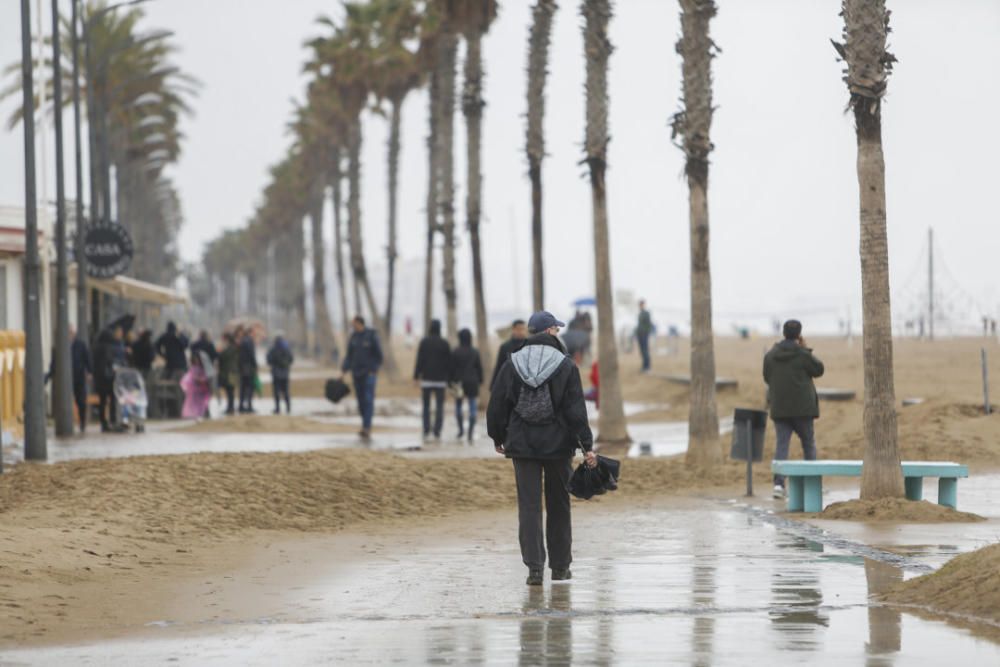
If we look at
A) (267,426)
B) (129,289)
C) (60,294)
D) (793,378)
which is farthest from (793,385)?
(129,289)

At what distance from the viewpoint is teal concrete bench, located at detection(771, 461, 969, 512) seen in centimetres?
1689

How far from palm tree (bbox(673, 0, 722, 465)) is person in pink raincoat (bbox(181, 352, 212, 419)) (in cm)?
1761

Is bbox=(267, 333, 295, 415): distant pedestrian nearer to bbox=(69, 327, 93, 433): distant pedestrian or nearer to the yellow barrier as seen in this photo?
bbox=(69, 327, 93, 433): distant pedestrian

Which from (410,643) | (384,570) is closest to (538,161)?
(384,570)

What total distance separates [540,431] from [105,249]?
25799 mm

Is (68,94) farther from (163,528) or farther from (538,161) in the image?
(163,528)

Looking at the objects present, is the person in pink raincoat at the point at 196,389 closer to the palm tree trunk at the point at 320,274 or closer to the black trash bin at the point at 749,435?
the black trash bin at the point at 749,435

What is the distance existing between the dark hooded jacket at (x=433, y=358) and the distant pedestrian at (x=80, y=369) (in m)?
6.69

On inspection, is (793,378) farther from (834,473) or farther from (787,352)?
(834,473)

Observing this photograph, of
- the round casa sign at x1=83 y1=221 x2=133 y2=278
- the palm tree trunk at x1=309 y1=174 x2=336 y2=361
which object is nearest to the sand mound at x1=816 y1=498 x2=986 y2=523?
the round casa sign at x1=83 y1=221 x2=133 y2=278

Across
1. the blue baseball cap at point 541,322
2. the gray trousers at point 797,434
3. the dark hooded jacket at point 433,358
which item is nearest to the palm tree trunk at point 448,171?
the dark hooded jacket at point 433,358

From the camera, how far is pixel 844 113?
58.0 ft

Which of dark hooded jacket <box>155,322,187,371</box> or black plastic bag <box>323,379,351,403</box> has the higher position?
dark hooded jacket <box>155,322,187,371</box>

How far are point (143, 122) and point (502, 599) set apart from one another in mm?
68450
